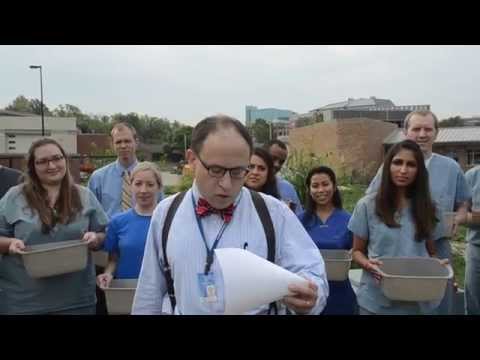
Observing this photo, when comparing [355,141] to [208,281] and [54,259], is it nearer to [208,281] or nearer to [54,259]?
[54,259]

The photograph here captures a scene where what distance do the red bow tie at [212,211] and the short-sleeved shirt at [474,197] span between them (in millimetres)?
2632

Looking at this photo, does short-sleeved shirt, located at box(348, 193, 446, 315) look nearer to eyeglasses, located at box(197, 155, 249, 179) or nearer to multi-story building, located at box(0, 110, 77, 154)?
eyeglasses, located at box(197, 155, 249, 179)

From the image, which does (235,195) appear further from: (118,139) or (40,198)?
(118,139)

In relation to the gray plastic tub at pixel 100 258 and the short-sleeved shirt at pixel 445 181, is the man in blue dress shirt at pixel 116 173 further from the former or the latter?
the short-sleeved shirt at pixel 445 181

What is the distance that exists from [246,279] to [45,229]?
1.73m

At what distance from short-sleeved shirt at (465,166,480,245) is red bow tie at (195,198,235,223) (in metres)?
2.63

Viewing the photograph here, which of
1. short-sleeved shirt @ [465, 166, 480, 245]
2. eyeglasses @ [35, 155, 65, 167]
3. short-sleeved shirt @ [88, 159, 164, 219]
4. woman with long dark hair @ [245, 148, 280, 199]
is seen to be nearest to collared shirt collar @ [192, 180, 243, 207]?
eyeglasses @ [35, 155, 65, 167]

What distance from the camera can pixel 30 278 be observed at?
2609 millimetres

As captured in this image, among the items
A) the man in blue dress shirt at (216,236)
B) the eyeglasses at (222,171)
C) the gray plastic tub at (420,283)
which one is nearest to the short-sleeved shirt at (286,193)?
the gray plastic tub at (420,283)

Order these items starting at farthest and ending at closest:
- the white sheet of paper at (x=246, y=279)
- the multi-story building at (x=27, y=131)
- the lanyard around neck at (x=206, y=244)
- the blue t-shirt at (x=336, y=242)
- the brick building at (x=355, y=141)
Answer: the multi-story building at (x=27, y=131)
the brick building at (x=355, y=141)
the blue t-shirt at (x=336, y=242)
the lanyard around neck at (x=206, y=244)
the white sheet of paper at (x=246, y=279)

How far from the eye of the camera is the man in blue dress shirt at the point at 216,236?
136 cm

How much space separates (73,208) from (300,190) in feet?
16.7

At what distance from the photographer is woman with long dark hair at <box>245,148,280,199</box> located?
343 centimetres
